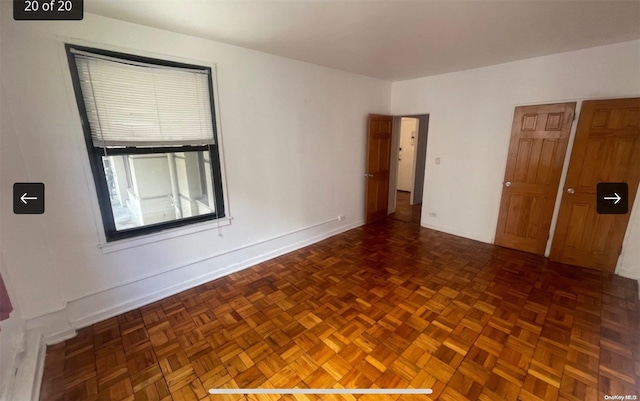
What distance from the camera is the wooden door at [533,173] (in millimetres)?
2953

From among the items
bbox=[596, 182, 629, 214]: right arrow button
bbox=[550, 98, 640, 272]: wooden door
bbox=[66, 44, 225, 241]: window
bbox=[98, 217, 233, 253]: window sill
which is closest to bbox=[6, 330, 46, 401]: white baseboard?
bbox=[98, 217, 233, 253]: window sill

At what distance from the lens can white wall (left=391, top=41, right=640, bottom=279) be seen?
8.68ft

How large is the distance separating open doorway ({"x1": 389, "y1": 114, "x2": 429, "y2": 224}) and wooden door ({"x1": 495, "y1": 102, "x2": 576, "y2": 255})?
57.5 inches

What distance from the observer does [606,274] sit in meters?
2.81

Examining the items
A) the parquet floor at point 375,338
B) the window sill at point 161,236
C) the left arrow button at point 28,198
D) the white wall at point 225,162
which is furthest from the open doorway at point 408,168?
the left arrow button at point 28,198

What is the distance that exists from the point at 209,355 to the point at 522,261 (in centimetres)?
354

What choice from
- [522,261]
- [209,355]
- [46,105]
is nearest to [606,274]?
[522,261]

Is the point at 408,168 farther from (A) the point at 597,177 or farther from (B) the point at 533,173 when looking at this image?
(A) the point at 597,177

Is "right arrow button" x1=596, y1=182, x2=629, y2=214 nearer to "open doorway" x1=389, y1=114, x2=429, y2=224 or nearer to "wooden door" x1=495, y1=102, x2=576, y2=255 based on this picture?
"wooden door" x1=495, y1=102, x2=576, y2=255

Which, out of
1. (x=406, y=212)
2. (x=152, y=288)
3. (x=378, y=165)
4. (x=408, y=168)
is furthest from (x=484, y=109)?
(x=152, y=288)

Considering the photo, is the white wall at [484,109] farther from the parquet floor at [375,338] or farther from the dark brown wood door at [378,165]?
the parquet floor at [375,338]

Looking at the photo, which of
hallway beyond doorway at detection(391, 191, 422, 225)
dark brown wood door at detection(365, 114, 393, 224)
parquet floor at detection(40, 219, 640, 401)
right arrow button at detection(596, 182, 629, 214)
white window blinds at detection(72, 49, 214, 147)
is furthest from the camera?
hallway beyond doorway at detection(391, 191, 422, 225)

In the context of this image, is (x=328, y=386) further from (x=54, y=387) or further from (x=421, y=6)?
(x=421, y=6)

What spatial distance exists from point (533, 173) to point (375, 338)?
289 centimetres
